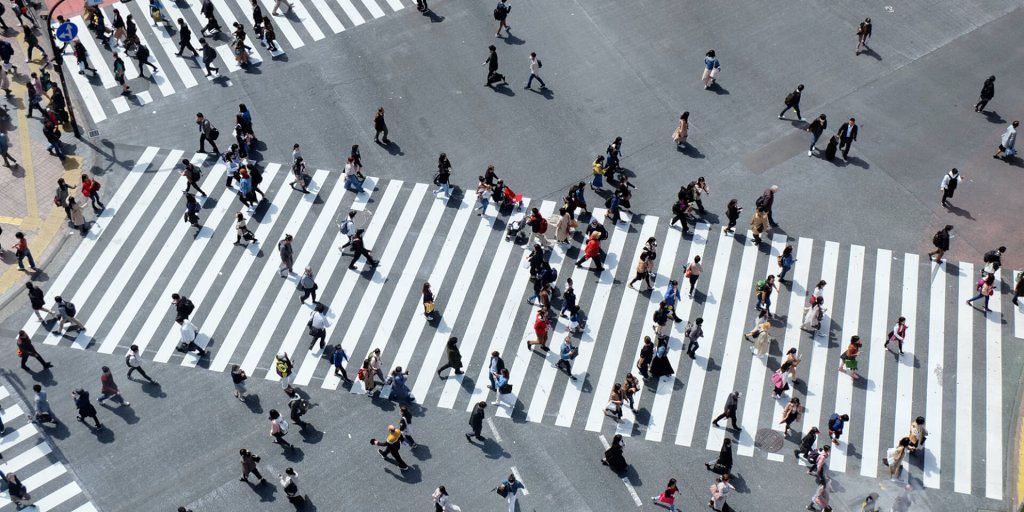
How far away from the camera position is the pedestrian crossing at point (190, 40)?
42594mm

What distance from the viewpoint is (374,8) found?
46.3 m

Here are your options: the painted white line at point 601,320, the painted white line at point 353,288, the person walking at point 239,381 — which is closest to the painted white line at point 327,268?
the painted white line at point 353,288

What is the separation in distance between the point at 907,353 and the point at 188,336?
2122 cm

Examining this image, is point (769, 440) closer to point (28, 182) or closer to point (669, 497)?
point (669, 497)

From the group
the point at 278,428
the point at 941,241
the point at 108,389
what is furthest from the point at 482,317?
the point at 941,241

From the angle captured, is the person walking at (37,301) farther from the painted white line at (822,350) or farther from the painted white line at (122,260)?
the painted white line at (822,350)

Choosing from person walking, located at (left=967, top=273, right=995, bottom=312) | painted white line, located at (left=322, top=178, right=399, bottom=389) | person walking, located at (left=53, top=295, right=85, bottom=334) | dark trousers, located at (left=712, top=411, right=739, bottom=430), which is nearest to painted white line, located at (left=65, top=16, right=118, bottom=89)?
person walking, located at (left=53, top=295, right=85, bottom=334)

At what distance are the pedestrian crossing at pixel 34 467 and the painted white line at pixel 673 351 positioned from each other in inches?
602

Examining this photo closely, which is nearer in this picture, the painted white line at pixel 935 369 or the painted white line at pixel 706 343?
the painted white line at pixel 935 369

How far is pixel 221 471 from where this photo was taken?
3062cm

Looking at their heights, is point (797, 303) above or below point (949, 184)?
below

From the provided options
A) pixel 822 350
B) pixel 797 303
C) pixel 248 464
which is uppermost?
pixel 797 303

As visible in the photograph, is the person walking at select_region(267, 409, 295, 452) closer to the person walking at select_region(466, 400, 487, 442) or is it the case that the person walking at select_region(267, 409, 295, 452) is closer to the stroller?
the person walking at select_region(466, 400, 487, 442)

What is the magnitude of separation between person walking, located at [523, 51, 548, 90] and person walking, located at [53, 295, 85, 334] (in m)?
18.1
